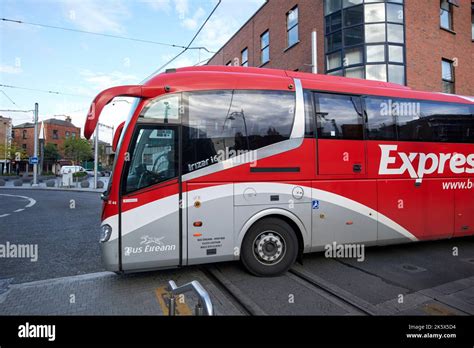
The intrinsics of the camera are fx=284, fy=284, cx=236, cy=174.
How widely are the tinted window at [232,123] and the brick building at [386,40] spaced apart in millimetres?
8877

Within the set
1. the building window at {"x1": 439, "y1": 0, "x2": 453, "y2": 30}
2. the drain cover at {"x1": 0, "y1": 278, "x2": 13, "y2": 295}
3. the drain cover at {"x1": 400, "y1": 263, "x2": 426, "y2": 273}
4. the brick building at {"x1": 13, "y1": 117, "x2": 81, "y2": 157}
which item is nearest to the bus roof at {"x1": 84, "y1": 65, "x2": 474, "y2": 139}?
the drain cover at {"x1": 0, "y1": 278, "x2": 13, "y2": 295}

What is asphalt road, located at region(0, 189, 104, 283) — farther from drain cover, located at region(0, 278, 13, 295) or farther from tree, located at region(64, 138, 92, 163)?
tree, located at region(64, 138, 92, 163)

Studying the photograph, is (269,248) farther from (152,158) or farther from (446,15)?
(446,15)

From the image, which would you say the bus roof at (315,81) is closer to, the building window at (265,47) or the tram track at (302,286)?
the tram track at (302,286)

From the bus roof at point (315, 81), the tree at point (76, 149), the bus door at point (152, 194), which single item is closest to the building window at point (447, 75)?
the bus roof at point (315, 81)

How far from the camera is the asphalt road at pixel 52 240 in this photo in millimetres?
5159

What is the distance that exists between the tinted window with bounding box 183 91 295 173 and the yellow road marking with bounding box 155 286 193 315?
180 centimetres

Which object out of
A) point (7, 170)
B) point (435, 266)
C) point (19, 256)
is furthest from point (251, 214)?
point (7, 170)

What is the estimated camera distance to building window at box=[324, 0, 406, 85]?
12.7 meters

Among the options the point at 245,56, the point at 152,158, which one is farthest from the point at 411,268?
the point at 245,56

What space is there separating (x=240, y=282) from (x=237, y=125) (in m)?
2.48

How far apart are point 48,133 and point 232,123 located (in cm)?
7346

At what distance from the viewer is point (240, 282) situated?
4418mm

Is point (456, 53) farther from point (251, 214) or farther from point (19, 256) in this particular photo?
point (19, 256)
